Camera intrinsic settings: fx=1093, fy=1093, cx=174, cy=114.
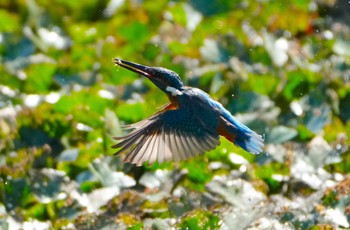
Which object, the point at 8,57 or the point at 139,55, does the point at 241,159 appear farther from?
the point at 8,57

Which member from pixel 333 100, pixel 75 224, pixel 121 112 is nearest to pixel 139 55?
pixel 121 112

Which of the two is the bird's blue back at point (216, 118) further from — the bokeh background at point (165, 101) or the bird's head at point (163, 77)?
the bokeh background at point (165, 101)

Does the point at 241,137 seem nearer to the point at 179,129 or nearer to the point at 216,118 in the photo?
the point at 216,118

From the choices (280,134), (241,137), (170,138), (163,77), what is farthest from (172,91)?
(280,134)

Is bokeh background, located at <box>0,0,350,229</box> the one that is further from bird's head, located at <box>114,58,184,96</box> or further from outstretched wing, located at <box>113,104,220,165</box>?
bird's head, located at <box>114,58,184,96</box>

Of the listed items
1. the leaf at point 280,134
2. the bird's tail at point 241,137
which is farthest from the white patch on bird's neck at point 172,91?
the leaf at point 280,134

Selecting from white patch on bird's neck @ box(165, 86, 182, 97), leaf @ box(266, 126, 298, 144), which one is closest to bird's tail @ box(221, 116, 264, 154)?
white patch on bird's neck @ box(165, 86, 182, 97)
